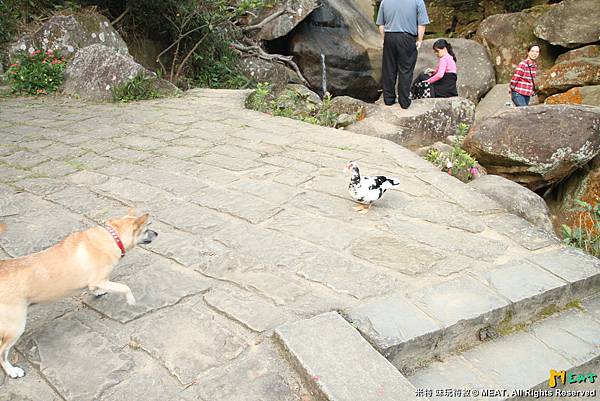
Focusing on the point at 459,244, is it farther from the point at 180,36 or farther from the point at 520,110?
the point at 180,36

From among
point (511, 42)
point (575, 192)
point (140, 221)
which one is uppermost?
point (511, 42)

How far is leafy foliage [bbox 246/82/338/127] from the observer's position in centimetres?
713

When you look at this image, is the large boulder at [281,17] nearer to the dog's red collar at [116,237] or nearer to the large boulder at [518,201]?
the large boulder at [518,201]

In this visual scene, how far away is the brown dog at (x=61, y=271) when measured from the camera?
2094 millimetres

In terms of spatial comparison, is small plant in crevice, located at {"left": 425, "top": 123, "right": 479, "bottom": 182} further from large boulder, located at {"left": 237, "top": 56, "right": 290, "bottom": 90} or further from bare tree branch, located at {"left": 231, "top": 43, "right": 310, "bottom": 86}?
bare tree branch, located at {"left": 231, "top": 43, "right": 310, "bottom": 86}

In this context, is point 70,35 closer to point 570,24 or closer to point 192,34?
point 192,34

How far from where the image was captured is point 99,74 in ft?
26.2

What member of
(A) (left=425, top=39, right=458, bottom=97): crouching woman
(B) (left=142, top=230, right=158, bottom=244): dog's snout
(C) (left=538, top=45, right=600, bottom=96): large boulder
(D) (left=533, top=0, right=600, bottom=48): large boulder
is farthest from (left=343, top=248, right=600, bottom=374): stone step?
(D) (left=533, top=0, right=600, bottom=48): large boulder

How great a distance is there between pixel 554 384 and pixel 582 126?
175 inches

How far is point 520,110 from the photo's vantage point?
6145mm

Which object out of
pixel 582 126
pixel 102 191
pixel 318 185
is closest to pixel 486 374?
pixel 318 185

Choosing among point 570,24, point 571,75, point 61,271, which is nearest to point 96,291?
point 61,271

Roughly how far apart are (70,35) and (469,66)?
9.00m

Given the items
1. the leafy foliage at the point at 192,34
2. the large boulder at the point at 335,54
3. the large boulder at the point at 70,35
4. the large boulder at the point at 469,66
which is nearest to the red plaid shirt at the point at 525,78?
the large boulder at the point at 469,66
